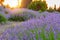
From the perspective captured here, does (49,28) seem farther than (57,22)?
No

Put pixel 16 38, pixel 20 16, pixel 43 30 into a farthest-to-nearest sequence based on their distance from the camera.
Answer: pixel 20 16, pixel 43 30, pixel 16 38

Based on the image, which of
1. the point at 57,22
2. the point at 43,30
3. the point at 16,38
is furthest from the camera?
the point at 57,22

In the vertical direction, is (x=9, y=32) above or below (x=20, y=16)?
above

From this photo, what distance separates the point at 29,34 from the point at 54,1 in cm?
1336

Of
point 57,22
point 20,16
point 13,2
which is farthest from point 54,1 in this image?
point 57,22

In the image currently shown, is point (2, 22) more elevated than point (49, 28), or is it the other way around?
point (49, 28)

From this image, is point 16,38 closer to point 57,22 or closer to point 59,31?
point 59,31

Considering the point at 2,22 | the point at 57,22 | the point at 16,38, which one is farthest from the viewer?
the point at 2,22

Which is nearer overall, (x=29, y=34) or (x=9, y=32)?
(x=29, y=34)

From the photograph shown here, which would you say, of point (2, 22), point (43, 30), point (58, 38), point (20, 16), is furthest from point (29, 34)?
point (20, 16)

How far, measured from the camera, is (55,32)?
277 centimetres

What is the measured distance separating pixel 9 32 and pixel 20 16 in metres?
6.40

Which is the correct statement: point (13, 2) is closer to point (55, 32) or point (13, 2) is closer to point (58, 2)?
point (58, 2)

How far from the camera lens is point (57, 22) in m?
3.32
